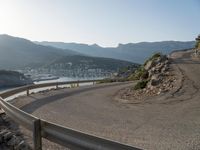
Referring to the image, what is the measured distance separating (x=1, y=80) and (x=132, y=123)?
183ft

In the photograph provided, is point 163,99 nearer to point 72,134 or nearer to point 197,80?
point 197,80

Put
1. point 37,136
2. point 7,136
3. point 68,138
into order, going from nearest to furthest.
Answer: point 68,138
point 37,136
point 7,136

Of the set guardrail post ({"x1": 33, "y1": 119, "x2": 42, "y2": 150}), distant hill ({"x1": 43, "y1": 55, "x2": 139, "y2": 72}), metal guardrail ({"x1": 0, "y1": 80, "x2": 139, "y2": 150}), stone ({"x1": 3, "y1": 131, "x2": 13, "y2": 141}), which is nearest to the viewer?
metal guardrail ({"x1": 0, "y1": 80, "x2": 139, "y2": 150})

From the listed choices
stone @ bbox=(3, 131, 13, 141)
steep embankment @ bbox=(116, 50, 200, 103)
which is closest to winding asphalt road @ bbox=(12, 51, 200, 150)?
steep embankment @ bbox=(116, 50, 200, 103)

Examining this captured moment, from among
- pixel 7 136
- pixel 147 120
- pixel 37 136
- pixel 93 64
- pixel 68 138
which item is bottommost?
pixel 93 64

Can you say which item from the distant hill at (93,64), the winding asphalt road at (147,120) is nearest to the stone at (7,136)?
the winding asphalt road at (147,120)

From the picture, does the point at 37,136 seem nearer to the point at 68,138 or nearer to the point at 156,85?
the point at 68,138

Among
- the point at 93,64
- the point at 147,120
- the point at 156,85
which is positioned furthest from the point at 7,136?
the point at 93,64

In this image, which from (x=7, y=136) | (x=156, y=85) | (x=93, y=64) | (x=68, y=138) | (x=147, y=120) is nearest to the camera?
(x=68, y=138)

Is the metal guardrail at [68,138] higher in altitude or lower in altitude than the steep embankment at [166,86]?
higher

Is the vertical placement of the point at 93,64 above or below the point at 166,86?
below

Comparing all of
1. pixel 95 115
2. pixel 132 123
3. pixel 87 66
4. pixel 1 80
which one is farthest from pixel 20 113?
pixel 87 66

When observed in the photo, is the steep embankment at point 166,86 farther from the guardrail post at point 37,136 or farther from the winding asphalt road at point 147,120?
the guardrail post at point 37,136

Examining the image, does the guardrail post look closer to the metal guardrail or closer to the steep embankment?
the metal guardrail
